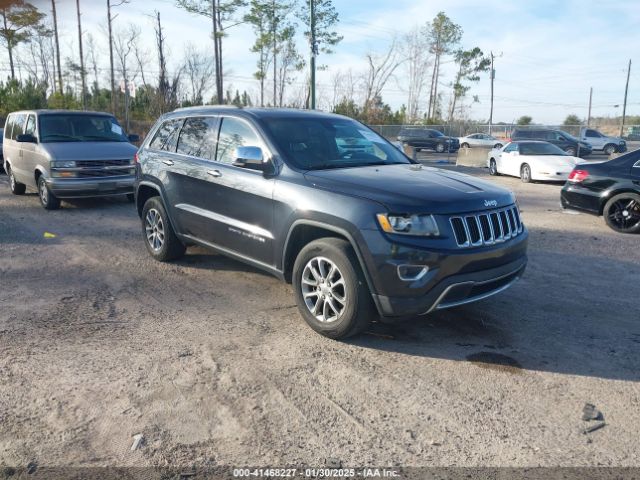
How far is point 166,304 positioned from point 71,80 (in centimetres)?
4802

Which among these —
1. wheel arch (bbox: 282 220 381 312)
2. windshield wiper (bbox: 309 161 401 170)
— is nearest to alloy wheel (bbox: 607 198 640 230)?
windshield wiper (bbox: 309 161 401 170)

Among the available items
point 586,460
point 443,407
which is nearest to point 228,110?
point 443,407

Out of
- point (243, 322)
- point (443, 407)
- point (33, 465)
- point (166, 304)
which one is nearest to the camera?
point (33, 465)

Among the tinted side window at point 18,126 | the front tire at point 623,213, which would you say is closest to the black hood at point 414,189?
the front tire at point 623,213

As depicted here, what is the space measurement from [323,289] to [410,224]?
89cm

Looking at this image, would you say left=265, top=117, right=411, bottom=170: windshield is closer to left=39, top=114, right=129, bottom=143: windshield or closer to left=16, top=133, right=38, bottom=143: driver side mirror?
left=39, top=114, right=129, bottom=143: windshield

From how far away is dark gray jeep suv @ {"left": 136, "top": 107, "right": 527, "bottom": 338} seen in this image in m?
3.86

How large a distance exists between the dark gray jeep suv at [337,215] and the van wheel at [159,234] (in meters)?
0.31

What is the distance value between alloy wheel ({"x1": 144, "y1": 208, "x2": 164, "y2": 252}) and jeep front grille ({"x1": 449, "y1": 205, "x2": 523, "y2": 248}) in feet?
12.2

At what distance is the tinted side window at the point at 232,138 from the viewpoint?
198 inches

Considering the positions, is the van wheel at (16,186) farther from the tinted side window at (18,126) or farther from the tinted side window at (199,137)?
the tinted side window at (199,137)

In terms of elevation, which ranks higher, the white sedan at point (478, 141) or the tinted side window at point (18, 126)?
the tinted side window at point (18, 126)

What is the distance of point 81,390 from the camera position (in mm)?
3506

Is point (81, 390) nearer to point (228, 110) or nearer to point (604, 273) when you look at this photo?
point (228, 110)
